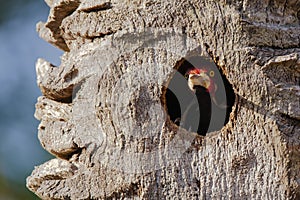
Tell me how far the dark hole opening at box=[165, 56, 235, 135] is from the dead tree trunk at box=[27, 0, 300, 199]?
0.02m

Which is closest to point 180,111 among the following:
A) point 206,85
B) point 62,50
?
point 206,85

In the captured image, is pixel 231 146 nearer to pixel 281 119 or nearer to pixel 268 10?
pixel 281 119

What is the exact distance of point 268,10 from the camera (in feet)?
4.83

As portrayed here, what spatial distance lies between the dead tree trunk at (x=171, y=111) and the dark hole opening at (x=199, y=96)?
20 millimetres

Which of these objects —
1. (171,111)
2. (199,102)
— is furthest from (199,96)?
(171,111)

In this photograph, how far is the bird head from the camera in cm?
154

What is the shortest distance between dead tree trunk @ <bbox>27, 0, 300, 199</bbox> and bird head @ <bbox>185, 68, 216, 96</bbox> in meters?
0.07

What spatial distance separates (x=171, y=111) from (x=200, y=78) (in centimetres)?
10

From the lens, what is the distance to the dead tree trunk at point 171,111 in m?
1.43

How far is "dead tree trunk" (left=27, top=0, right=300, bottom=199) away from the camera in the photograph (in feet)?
4.71

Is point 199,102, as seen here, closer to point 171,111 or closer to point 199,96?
point 199,96

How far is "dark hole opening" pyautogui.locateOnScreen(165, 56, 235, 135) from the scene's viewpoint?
1490mm

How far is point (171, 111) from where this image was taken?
150 centimetres

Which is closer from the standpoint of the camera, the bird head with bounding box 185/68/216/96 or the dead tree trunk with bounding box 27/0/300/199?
the dead tree trunk with bounding box 27/0/300/199
